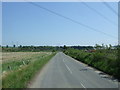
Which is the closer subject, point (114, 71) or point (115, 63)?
point (114, 71)

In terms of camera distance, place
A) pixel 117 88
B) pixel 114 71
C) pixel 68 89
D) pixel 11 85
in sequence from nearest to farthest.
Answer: pixel 11 85 → pixel 68 89 → pixel 117 88 → pixel 114 71

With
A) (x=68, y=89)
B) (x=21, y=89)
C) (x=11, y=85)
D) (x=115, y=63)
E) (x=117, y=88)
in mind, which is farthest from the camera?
(x=115, y=63)

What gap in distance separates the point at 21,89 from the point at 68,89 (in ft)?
9.93

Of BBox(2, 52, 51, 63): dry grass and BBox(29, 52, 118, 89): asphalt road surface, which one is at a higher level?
BBox(29, 52, 118, 89): asphalt road surface

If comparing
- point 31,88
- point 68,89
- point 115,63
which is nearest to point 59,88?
point 68,89

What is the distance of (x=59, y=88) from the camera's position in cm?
1652

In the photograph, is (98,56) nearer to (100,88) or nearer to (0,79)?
(100,88)

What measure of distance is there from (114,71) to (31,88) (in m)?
12.1

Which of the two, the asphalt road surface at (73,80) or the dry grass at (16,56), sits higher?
the asphalt road surface at (73,80)

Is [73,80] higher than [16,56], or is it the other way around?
[73,80]

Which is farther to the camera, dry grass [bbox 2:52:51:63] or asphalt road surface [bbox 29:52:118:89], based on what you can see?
dry grass [bbox 2:52:51:63]

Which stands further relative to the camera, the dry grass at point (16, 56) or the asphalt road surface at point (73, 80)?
the dry grass at point (16, 56)

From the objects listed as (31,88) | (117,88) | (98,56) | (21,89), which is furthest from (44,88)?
(98,56)

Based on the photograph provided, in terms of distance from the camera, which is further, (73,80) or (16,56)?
(16,56)
